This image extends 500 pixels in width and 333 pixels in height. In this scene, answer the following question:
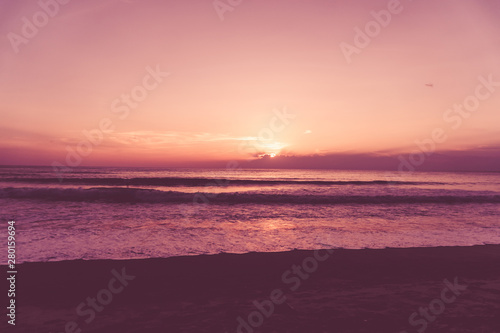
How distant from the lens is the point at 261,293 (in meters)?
6.43

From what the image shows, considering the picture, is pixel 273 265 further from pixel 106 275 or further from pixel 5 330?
pixel 5 330

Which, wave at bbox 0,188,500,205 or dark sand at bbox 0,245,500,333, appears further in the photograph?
wave at bbox 0,188,500,205

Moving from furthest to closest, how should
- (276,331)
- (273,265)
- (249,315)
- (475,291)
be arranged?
(273,265)
(475,291)
(249,315)
(276,331)

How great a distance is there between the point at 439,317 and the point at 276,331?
2819mm

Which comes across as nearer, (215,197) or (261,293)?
(261,293)

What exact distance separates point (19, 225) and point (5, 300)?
395 inches

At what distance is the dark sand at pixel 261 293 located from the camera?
16.7 feet

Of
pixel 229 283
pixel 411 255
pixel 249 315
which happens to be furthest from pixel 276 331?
pixel 411 255

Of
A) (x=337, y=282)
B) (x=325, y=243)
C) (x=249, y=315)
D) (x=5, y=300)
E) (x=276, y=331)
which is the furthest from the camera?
(x=325, y=243)

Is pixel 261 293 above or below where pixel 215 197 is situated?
above

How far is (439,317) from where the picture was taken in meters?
5.41

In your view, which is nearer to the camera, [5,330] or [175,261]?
[5,330]

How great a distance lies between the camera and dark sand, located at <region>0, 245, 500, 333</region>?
5.09m

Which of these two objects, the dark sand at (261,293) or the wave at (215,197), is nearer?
the dark sand at (261,293)
